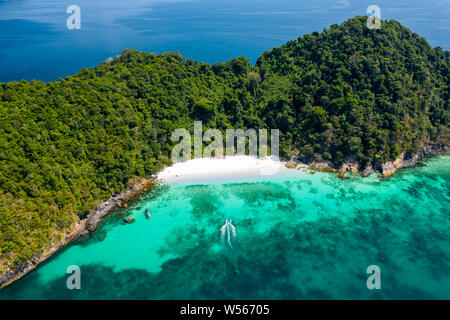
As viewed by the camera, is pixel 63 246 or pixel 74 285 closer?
pixel 74 285

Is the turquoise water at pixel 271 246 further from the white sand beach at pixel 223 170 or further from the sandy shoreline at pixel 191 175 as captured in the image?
the white sand beach at pixel 223 170

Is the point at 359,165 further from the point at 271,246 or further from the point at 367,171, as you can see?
the point at 271,246

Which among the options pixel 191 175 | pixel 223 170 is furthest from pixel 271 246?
pixel 191 175

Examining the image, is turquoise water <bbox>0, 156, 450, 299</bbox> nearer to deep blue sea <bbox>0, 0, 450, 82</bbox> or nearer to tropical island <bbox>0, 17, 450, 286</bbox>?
tropical island <bbox>0, 17, 450, 286</bbox>

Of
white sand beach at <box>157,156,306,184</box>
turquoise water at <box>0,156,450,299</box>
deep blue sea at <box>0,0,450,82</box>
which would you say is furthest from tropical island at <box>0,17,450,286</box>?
deep blue sea at <box>0,0,450,82</box>

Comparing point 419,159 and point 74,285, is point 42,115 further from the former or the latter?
point 419,159

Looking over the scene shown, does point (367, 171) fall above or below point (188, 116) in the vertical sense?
below
